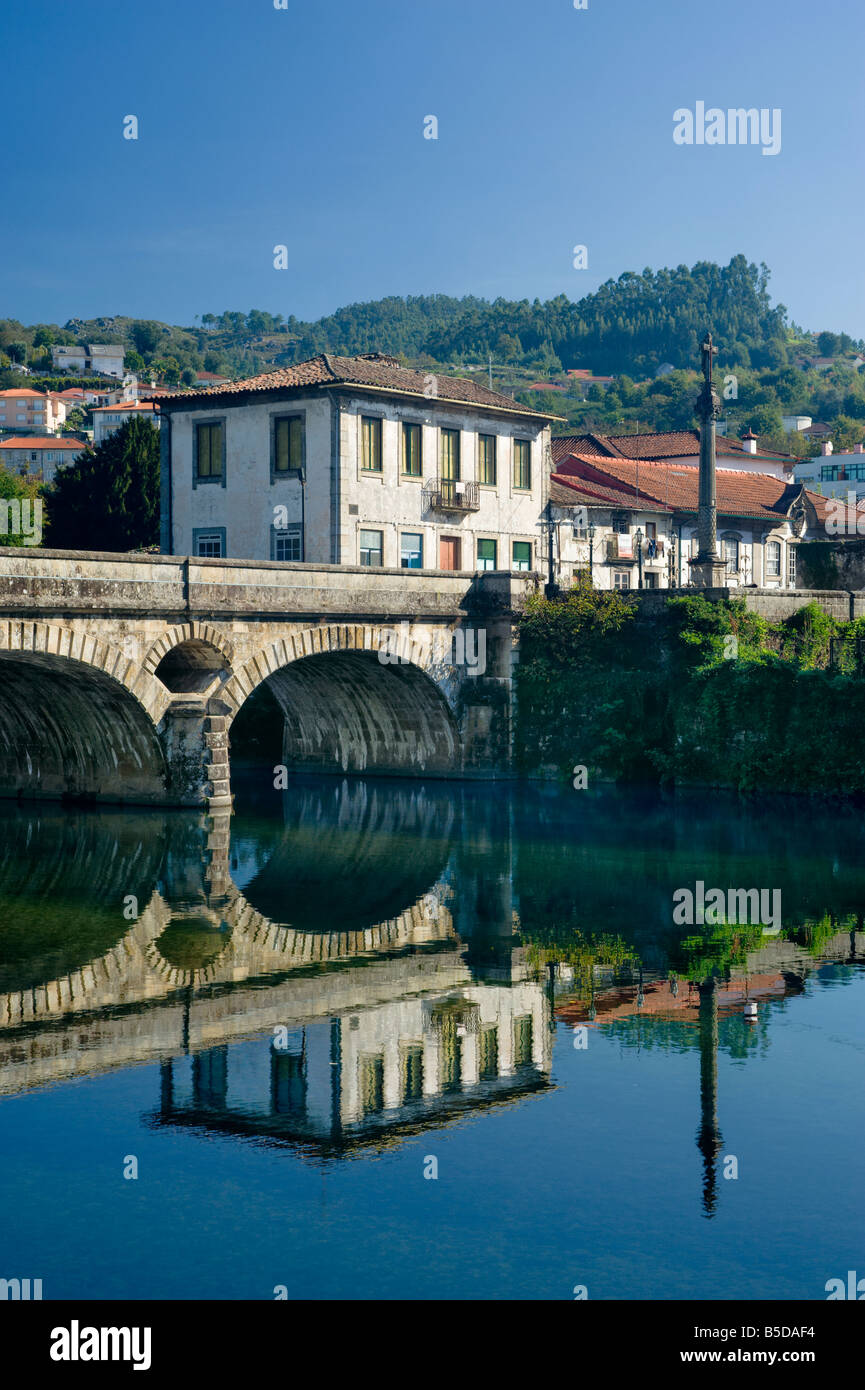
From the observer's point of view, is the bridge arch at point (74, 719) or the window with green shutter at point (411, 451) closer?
the bridge arch at point (74, 719)

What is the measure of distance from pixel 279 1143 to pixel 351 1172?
1.09 m

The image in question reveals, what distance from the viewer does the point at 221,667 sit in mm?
39625

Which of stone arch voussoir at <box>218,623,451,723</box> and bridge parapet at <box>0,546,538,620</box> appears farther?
stone arch voussoir at <box>218,623,451,723</box>

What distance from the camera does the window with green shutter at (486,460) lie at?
53.8m

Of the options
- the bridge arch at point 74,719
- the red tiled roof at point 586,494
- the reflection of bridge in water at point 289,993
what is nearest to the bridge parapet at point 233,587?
the bridge arch at point 74,719

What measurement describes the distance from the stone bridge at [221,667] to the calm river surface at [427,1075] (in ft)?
15.4

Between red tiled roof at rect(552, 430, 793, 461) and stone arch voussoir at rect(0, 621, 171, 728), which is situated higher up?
red tiled roof at rect(552, 430, 793, 461)

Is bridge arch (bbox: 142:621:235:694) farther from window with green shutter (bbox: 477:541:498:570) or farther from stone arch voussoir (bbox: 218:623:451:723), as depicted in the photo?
window with green shutter (bbox: 477:541:498:570)

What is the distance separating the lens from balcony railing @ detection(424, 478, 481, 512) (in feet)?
170

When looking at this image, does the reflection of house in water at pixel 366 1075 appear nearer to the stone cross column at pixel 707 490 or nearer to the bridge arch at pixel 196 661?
the bridge arch at pixel 196 661

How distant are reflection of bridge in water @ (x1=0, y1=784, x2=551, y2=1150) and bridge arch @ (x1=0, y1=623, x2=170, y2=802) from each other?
3.70 metres

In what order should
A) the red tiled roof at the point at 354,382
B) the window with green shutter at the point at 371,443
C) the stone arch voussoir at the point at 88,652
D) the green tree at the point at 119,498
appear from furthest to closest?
the green tree at the point at 119,498 → the window with green shutter at the point at 371,443 → the red tiled roof at the point at 354,382 → the stone arch voussoir at the point at 88,652

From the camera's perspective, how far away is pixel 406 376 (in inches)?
2069

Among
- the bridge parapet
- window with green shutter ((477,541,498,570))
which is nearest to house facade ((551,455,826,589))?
window with green shutter ((477,541,498,570))
